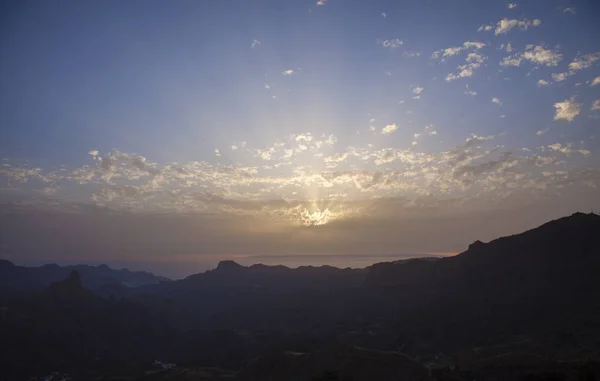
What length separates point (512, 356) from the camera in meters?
117

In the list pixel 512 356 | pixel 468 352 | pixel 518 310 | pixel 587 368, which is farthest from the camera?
pixel 518 310

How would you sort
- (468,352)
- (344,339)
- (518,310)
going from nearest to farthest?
(468,352)
(518,310)
(344,339)

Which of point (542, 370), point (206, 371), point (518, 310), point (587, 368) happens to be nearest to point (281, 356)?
point (206, 371)

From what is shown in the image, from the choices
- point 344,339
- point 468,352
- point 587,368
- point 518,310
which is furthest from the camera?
point 344,339

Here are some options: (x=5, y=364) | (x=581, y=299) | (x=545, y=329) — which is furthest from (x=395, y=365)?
(x=5, y=364)

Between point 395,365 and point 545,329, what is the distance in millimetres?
62978

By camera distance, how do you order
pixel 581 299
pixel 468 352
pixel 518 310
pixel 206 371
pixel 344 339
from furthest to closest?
1. pixel 344 339
2. pixel 518 310
3. pixel 581 299
4. pixel 206 371
5. pixel 468 352

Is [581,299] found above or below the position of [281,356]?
above

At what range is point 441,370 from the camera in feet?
391

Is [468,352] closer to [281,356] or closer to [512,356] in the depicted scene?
[512,356]

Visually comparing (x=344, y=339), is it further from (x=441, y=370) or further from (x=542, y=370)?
(x=542, y=370)

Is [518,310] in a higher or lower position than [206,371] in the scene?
higher

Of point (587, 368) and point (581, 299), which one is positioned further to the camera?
point (581, 299)

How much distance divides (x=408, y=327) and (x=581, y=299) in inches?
2750
